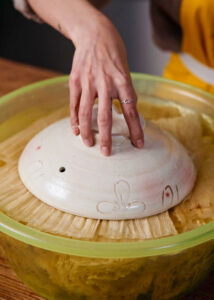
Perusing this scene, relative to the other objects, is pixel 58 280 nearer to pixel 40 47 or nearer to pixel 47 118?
pixel 47 118

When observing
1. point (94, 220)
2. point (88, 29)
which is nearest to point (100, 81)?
point (88, 29)

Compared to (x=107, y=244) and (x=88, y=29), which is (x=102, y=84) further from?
(x=107, y=244)

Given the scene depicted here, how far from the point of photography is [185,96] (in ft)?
2.88

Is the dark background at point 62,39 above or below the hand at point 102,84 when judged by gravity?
below

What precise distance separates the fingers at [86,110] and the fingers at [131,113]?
5 centimetres

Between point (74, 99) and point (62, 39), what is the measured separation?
1.75 metres

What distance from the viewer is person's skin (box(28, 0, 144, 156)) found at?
0.60 metres

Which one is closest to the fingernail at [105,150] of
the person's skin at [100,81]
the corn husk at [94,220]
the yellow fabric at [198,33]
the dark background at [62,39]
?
the person's skin at [100,81]

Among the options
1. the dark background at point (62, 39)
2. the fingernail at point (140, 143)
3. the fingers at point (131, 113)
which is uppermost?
the fingers at point (131, 113)

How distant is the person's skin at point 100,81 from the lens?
60cm

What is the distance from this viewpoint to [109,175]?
0.59m

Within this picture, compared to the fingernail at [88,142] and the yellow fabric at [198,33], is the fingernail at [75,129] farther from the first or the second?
the yellow fabric at [198,33]

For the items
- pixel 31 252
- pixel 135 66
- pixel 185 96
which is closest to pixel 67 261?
pixel 31 252

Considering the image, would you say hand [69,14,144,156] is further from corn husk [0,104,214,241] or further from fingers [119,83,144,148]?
corn husk [0,104,214,241]
